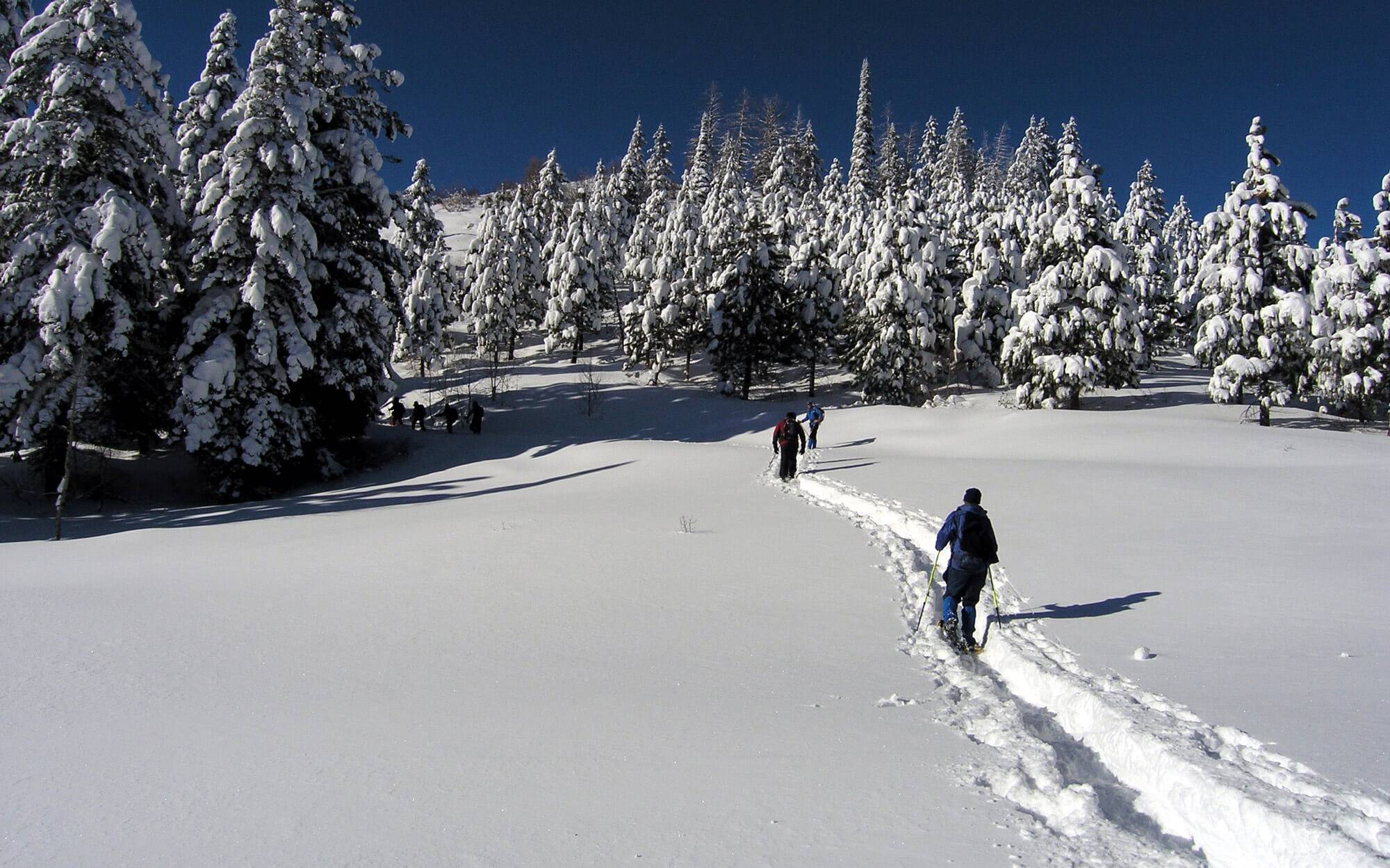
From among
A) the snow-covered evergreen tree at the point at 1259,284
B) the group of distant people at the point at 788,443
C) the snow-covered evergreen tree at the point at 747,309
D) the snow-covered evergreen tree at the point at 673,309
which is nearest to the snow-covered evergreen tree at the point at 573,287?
the snow-covered evergreen tree at the point at 673,309

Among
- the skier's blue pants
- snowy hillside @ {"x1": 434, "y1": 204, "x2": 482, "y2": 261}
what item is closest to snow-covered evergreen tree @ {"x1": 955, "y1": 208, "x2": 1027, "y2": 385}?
the skier's blue pants

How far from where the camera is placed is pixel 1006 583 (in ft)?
32.6

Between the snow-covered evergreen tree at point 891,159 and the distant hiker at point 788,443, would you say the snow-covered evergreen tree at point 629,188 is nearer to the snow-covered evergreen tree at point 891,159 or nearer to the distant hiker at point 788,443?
the snow-covered evergreen tree at point 891,159

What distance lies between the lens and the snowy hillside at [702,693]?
3996 mm

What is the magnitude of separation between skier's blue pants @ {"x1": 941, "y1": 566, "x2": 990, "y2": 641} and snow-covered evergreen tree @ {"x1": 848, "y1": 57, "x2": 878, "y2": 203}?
72678mm

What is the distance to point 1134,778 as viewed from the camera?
16.3 feet

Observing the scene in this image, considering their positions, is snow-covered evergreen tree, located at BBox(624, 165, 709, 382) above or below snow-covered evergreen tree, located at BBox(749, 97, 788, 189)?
below

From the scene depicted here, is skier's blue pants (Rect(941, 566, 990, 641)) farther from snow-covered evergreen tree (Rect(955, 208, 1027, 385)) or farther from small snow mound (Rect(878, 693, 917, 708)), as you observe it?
snow-covered evergreen tree (Rect(955, 208, 1027, 385))

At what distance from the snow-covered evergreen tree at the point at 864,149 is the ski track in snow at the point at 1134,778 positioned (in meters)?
74.3

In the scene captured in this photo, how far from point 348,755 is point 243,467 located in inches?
824

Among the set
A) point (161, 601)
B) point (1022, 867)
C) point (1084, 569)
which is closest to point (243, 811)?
point (1022, 867)

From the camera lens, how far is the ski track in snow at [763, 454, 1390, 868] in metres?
3.87

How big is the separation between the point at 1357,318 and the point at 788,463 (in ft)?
88.5

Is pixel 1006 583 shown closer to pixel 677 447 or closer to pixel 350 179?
pixel 677 447
